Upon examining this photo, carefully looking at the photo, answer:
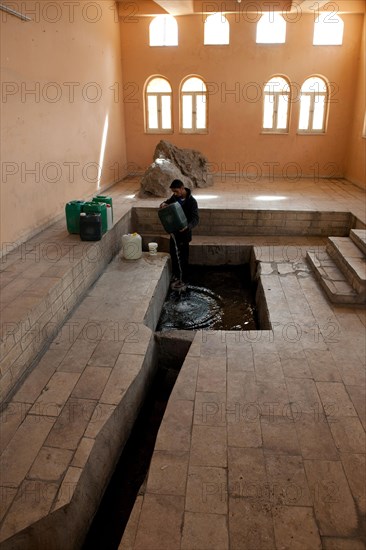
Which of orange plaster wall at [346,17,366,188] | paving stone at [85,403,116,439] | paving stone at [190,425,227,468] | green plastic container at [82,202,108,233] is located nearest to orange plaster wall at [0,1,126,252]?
green plastic container at [82,202,108,233]

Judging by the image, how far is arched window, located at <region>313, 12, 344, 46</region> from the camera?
9.96m

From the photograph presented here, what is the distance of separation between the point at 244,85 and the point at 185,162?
2.73 metres

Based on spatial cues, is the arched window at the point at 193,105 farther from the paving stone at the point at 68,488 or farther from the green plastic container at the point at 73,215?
the paving stone at the point at 68,488

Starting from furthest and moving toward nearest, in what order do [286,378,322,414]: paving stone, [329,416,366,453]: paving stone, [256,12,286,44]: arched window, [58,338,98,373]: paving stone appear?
[256,12,286,44]: arched window
[58,338,98,373]: paving stone
[286,378,322,414]: paving stone
[329,416,366,453]: paving stone

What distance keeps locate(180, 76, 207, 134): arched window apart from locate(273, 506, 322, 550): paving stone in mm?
10141

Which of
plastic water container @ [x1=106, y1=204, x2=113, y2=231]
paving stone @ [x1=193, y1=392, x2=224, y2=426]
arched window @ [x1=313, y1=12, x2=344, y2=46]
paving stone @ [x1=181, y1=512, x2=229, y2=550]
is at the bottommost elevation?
paving stone @ [x1=181, y1=512, x2=229, y2=550]

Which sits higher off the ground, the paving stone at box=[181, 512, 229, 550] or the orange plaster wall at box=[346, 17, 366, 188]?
the orange plaster wall at box=[346, 17, 366, 188]

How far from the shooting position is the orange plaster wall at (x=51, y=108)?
213 inches

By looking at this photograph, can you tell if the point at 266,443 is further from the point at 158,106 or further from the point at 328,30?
the point at 328,30

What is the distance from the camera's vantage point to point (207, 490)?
2.69 metres

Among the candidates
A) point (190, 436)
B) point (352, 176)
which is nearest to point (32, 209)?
point (190, 436)

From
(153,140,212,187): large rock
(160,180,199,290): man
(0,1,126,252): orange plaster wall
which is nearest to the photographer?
(0,1,126,252): orange plaster wall

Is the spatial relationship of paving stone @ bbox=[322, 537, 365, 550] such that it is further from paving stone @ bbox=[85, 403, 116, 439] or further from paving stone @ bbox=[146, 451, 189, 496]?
paving stone @ bbox=[85, 403, 116, 439]

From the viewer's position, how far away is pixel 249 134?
11.1 metres
